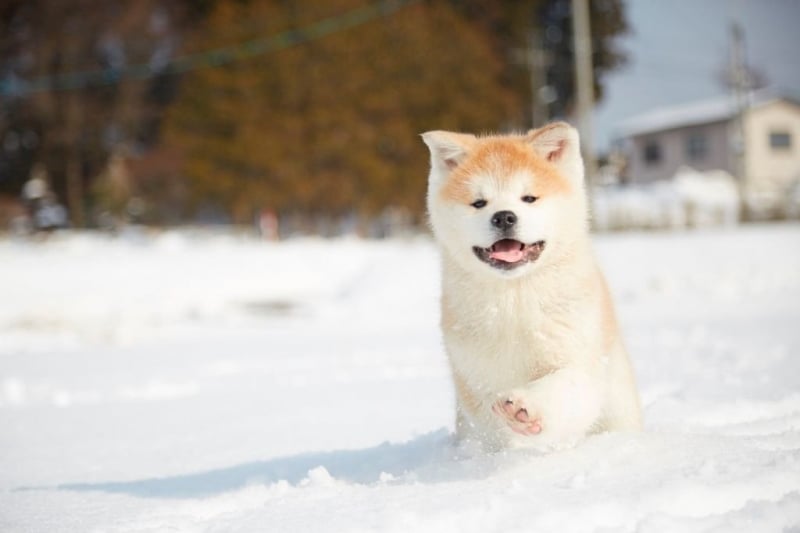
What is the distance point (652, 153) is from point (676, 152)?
1.49 m

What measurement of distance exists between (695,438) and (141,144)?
36787mm

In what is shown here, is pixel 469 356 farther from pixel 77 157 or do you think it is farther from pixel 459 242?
pixel 77 157

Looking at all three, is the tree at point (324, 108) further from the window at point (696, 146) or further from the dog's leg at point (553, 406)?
the dog's leg at point (553, 406)

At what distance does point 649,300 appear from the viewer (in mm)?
13594

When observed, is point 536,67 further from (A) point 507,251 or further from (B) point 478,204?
(A) point 507,251

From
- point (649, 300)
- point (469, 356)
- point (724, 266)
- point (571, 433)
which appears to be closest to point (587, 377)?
point (571, 433)

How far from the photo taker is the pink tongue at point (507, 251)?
10.2ft

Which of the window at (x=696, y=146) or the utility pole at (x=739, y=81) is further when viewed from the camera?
the window at (x=696, y=146)

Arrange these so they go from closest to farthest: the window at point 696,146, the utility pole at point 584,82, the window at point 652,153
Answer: the utility pole at point 584,82 → the window at point 696,146 → the window at point 652,153

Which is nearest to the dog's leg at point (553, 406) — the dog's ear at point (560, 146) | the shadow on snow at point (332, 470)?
the shadow on snow at point (332, 470)

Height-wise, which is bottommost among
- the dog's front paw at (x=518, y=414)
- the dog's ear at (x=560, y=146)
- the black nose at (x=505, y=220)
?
the dog's front paw at (x=518, y=414)

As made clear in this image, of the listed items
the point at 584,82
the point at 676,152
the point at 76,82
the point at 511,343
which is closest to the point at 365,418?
the point at 511,343

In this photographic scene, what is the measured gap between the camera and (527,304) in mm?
3164

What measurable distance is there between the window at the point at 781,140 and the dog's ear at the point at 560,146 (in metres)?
37.4
